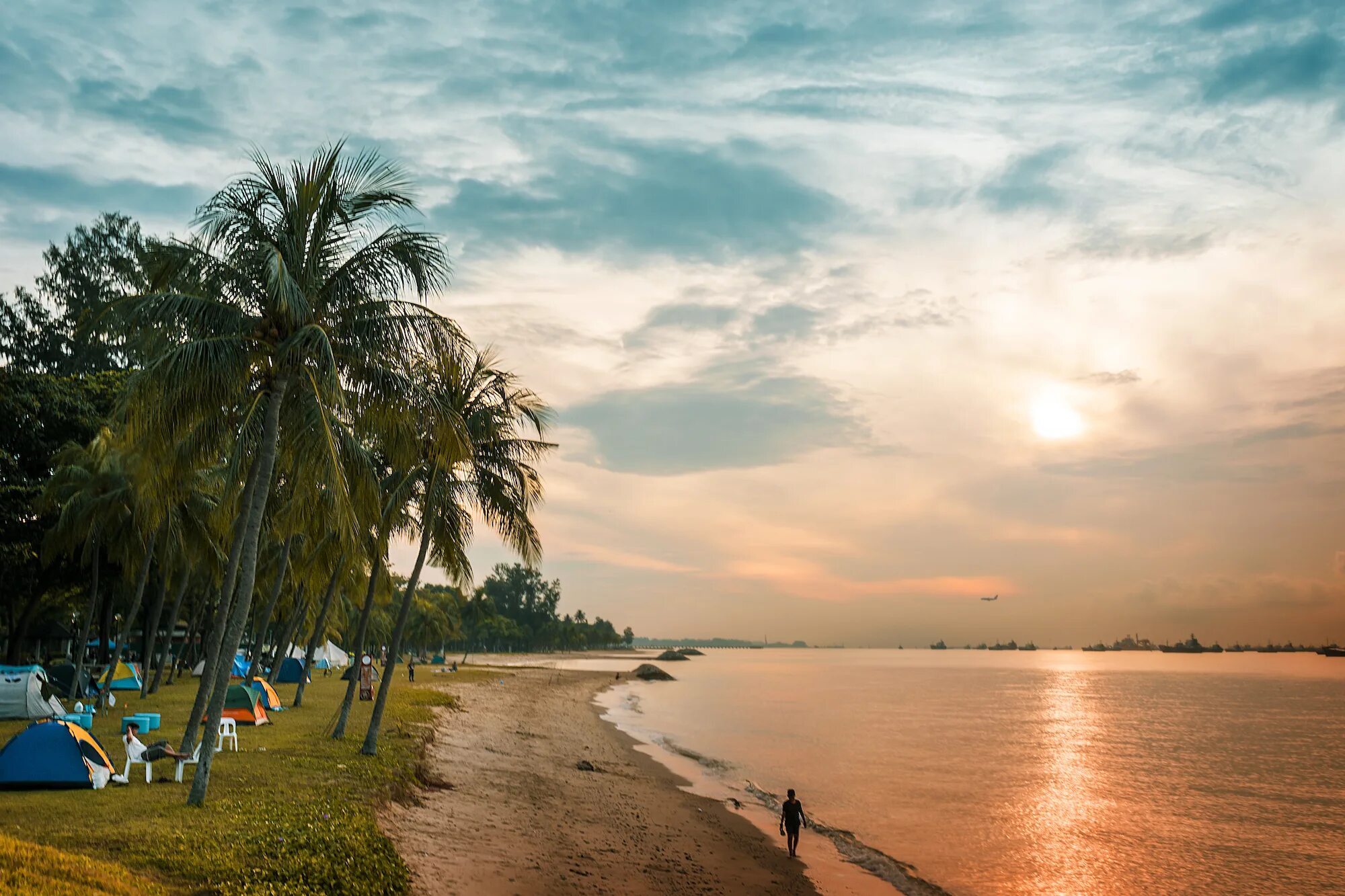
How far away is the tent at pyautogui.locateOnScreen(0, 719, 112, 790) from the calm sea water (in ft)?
48.9

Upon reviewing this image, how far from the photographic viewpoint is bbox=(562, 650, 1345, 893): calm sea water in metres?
18.9

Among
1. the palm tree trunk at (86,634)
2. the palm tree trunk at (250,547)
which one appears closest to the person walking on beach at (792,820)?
the palm tree trunk at (250,547)

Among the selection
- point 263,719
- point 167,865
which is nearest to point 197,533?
point 263,719

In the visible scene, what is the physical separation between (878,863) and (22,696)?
71.1ft

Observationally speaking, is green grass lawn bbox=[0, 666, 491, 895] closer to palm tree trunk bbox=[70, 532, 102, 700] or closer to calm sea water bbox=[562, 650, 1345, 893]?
palm tree trunk bbox=[70, 532, 102, 700]

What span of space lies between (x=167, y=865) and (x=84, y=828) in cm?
206

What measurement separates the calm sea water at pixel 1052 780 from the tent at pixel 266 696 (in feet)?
45.2

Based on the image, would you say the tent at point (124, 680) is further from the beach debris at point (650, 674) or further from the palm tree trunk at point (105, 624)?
the beach debris at point (650, 674)

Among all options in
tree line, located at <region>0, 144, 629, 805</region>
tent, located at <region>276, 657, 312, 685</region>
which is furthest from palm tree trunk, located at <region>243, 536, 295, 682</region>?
tent, located at <region>276, 657, 312, 685</region>

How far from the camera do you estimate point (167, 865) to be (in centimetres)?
887

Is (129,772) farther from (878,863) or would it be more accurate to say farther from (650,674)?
(650,674)

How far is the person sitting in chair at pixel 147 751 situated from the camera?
539 inches

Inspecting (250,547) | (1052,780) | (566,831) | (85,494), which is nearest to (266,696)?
(85,494)

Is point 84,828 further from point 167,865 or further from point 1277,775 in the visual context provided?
point 1277,775
